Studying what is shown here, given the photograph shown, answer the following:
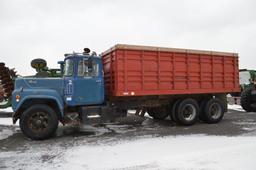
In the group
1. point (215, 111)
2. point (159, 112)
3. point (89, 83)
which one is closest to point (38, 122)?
point (89, 83)

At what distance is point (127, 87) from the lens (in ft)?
33.9

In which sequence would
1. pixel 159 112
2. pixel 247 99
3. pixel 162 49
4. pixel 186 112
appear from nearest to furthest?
1. pixel 162 49
2. pixel 186 112
3. pixel 159 112
4. pixel 247 99

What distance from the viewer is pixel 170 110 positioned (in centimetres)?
1205

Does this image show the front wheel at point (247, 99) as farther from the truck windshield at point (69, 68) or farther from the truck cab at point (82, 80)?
the truck windshield at point (69, 68)

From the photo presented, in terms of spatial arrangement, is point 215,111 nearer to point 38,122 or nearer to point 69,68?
point 69,68

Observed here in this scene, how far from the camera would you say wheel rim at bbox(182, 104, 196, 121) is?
465 inches

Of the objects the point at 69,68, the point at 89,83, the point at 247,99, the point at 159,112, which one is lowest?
the point at 159,112

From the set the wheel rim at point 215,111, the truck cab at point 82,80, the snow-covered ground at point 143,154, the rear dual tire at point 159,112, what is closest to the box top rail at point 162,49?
the truck cab at point 82,80

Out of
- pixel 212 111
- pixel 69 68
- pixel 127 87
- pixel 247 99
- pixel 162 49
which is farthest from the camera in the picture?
pixel 247 99

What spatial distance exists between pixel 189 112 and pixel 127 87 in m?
3.01

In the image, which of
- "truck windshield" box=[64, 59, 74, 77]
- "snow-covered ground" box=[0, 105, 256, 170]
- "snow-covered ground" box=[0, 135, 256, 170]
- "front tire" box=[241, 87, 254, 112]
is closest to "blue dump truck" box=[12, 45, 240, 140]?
"truck windshield" box=[64, 59, 74, 77]

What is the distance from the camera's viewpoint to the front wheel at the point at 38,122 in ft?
30.1

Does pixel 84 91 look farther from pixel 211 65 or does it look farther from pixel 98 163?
pixel 211 65

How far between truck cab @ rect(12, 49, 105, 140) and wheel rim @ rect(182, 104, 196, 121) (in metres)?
3.34
